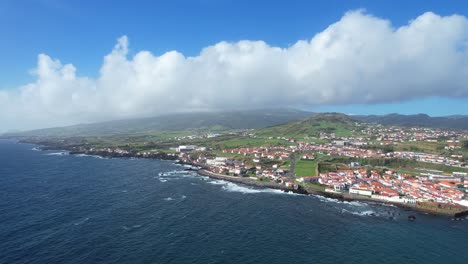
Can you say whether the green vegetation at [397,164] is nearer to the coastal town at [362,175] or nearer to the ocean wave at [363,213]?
the coastal town at [362,175]

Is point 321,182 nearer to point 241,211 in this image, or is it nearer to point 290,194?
point 290,194

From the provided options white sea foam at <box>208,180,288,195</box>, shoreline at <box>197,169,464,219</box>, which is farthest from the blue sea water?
shoreline at <box>197,169,464,219</box>

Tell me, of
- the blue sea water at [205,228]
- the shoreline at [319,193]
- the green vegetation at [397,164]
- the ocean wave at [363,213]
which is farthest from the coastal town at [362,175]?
the ocean wave at [363,213]

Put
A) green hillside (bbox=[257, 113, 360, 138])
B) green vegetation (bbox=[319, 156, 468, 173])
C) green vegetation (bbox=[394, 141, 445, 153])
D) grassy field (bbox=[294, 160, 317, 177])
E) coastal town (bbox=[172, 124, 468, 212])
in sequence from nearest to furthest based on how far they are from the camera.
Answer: coastal town (bbox=[172, 124, 468, 212]) → grassy field (bbox=[294, 160, 317, 177]) → green vegetation (bbox=[319, 156, 468, 173]) → green vegetation (bbox=[394, 141, 445, 153]) → green hillside (bbox=[257, 113, 360, 138])

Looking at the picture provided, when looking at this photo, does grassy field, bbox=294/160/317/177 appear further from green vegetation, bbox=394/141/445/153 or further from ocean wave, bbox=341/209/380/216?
green vegetation, bbox=394/141/445/153

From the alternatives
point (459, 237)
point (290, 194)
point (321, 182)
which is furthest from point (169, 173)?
point (459, 237)

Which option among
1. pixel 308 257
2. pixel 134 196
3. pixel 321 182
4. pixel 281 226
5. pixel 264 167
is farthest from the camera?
pixel 264 167
